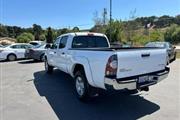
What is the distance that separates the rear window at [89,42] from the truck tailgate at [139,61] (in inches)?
113

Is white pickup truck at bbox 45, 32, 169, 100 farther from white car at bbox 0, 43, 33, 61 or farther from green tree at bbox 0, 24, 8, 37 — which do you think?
green tree at bbox 0, 24, 8, 37

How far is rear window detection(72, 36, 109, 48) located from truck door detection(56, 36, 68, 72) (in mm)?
484

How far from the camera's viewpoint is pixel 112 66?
18.1ft

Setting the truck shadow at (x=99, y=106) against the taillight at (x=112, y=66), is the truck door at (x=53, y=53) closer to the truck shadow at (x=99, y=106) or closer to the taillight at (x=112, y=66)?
the truck shadow at (x=99, y=106)

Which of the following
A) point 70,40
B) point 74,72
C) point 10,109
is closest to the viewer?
A: point 10,109

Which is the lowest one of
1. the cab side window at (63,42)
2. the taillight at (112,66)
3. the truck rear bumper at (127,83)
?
the truck rear bumper at (127,83)

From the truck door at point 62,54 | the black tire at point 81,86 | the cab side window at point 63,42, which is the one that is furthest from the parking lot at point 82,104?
the cab side window at point 63,42

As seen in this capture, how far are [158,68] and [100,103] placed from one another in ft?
5.88

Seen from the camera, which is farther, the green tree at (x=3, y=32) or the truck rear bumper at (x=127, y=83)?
the green tree at (x=3, y=32)

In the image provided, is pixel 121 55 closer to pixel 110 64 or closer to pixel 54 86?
pixel 110 64

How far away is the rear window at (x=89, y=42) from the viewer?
28.0 feet

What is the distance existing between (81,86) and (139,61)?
6.46 feet

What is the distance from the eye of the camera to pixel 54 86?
30.0 feet

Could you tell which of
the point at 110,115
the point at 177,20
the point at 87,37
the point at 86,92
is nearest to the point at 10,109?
the point at 86,92
